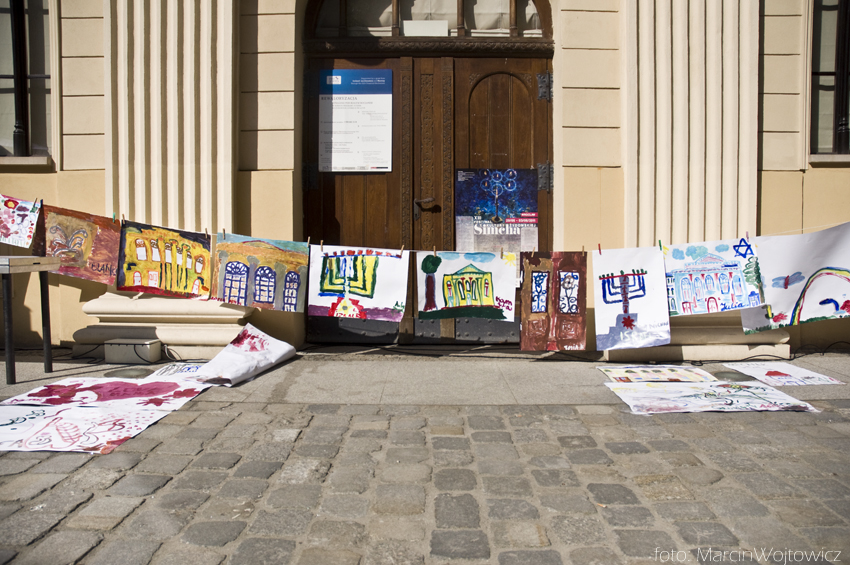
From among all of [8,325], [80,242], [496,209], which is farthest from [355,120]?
[8,325]

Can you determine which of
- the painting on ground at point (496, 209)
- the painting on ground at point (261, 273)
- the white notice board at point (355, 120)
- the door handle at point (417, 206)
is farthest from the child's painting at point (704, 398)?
the white notice board at point (355, 120)

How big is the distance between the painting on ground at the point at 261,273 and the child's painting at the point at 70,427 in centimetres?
154

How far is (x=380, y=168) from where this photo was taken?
20.0 ft

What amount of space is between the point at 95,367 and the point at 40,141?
2.61m

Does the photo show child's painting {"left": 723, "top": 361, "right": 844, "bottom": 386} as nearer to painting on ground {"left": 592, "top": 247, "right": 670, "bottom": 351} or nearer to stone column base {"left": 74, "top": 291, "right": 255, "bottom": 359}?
painting on ground {"left": 592, "top": 247, "right": 670, "bottom": 351}

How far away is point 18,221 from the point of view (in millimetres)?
5320

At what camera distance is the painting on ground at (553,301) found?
525 centimetres

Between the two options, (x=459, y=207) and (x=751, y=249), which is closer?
(x=751, y=249)

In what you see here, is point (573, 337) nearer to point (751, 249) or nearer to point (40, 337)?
point (751, 249)

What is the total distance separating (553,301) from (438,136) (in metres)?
2.11

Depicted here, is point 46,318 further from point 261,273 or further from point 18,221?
point 261,273

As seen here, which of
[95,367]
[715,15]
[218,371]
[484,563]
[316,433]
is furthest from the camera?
[715,15]

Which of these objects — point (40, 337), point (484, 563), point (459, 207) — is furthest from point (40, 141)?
point (484, 563)

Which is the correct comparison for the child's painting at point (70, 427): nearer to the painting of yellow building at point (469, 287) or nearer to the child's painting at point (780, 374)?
the painting of yellow building at point (469, 287)
